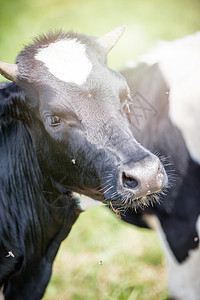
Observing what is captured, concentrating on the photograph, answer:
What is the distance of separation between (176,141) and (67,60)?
1041 millimetres

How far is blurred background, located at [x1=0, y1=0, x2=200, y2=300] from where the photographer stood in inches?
107

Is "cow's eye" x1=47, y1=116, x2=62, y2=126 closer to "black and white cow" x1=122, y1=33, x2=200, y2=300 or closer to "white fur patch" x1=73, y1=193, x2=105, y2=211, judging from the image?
"white fur patch" x1=73, y1=193, x2=105, y2=211

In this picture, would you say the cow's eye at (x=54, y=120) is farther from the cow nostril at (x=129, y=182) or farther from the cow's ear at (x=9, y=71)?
the cow nostril at (x=129, y=182)

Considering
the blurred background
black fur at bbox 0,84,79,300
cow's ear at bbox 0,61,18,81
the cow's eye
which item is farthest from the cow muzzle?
the blurred background

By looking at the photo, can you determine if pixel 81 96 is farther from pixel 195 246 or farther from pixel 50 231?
pixel 195 246

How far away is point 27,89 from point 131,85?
1.00 meters

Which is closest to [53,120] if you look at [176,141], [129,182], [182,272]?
[129,182]

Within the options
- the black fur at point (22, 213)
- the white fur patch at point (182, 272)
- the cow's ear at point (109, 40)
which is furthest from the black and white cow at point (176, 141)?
the black fur at point (22, 213)

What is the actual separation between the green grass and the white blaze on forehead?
1.79m

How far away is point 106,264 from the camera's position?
3.30 m

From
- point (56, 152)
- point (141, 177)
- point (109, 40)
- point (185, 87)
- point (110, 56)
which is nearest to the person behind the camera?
point (141, 177)

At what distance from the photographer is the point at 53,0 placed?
8.84 ft

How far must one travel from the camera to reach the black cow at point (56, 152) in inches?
66.4

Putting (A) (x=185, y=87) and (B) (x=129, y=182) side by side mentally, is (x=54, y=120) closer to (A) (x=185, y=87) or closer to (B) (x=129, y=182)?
(B) (x=129, y=182)
